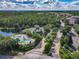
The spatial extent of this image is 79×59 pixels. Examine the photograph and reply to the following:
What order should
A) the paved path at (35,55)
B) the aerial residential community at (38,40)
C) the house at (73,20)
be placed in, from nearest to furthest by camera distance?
the paved path at (35,55)
the aerial residential community at (38,40)
the house at (73,20)

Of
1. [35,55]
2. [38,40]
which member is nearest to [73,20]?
[38,40]

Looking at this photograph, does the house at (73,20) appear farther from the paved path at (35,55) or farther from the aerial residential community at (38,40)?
the paved path at (35,55)

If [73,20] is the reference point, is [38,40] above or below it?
above

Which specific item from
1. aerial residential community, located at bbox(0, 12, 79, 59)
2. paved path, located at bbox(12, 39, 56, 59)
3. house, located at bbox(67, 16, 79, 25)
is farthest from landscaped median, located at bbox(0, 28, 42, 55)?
house, located at bbox(67, 16, 79, 25)

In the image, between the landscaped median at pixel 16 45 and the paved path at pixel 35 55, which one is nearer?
the paved path at pixel 35 55

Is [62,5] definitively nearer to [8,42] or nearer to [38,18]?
[38,18]

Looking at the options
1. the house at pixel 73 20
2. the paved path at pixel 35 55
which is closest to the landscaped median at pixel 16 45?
the paved path at pixel 35 55

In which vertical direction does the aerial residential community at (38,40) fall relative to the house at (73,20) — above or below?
above

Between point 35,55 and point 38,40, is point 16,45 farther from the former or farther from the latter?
point 35,55

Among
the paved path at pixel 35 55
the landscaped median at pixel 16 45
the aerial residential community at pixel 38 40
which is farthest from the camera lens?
the landscaped median at pixel 16 45

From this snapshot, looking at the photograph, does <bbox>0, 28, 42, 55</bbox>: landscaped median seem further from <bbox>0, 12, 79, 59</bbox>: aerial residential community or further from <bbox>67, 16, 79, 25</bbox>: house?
<bbox>67, 16, 79, 25</bbox>: house

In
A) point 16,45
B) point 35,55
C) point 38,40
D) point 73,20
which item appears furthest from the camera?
point 73,20
